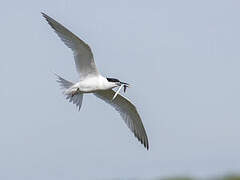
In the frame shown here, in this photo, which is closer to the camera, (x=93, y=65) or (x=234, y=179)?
(x=93, y=65)

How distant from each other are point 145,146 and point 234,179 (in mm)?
14210

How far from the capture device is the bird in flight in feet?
44.9

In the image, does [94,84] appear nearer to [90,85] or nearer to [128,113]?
[90,85]

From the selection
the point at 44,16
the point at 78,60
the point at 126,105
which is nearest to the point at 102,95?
the point at 126,105

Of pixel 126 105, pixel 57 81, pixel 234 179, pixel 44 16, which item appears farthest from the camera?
pixel 234 179

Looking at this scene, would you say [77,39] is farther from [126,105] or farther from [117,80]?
[126,105]

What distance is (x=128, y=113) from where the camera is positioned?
50.4ft

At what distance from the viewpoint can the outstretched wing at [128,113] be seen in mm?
15242

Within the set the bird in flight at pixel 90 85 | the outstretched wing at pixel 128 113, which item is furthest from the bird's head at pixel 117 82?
the outstretched wing at pixel 128 113

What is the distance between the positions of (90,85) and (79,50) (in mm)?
650

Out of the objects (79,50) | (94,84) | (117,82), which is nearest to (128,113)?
(117,82)

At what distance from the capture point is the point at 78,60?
46.3 feet

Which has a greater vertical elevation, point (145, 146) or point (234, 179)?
point (234, 179)

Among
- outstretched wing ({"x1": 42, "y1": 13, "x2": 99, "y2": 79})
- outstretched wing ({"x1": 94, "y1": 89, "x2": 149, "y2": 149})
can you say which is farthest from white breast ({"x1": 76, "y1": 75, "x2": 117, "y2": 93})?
outstretched wing ({"x1": 94, "y1": 89, "x2": 149, "y2": 149})
